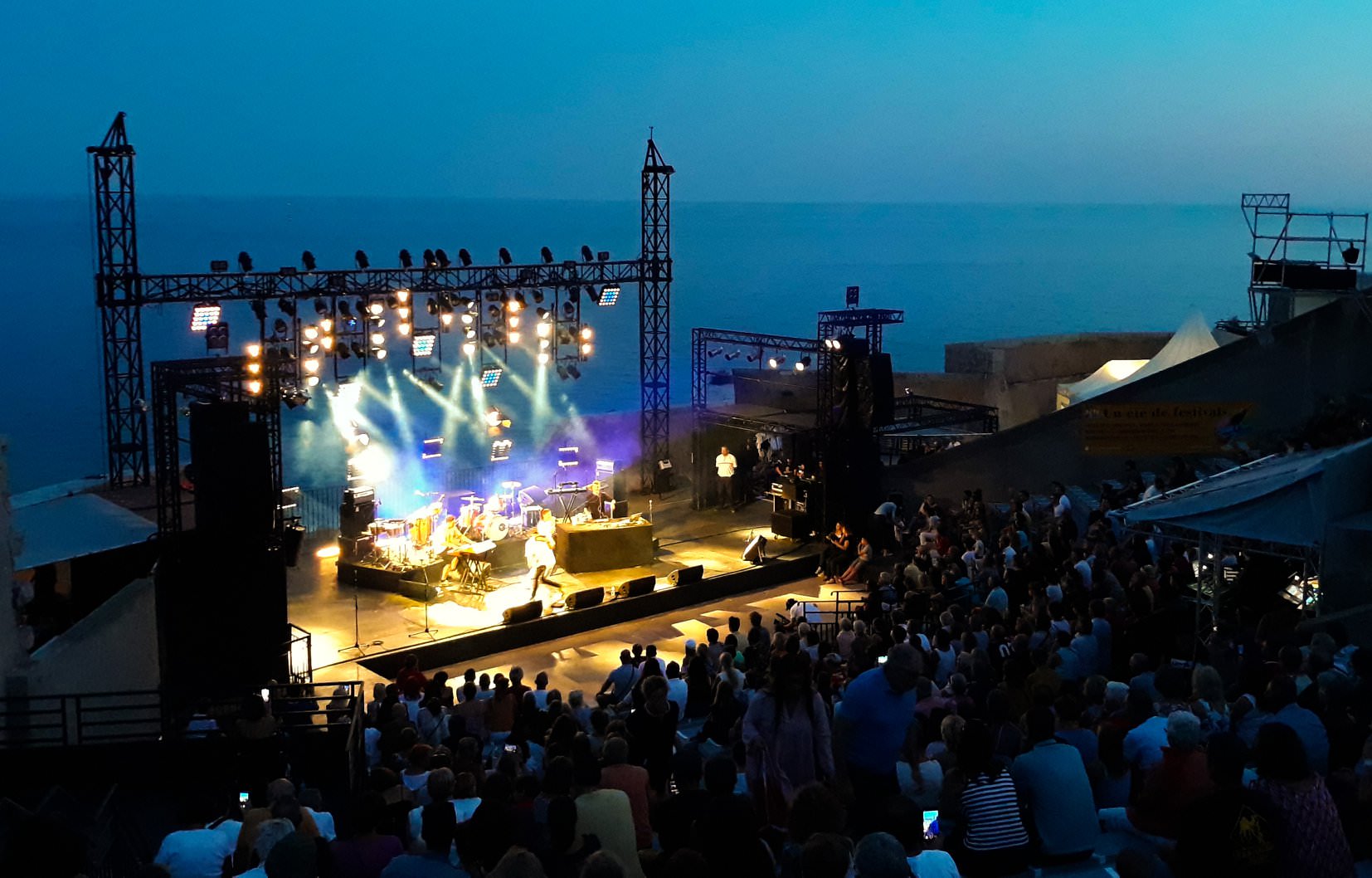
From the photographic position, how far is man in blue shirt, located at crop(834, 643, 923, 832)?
5770 mm

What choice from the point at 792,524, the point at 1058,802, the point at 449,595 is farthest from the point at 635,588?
the point at 1058,802

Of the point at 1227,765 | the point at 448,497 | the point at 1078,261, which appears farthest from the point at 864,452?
the point at 1078,261

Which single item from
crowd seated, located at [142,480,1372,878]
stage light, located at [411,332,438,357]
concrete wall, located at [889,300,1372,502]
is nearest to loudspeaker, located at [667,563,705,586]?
concrete wall, located at [889,300,1372,502]

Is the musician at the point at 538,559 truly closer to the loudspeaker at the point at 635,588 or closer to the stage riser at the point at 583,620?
the stage riser at the point at 583,620

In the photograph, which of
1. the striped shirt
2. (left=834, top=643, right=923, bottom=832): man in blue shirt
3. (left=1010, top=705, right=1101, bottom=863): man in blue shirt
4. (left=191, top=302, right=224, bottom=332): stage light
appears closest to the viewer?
the striped shirt

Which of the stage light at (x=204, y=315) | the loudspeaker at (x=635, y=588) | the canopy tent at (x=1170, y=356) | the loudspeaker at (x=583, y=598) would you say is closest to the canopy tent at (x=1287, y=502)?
the loudspeaker at (x=583, y=598)

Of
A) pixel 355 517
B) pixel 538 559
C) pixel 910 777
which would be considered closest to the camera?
pixel 910 777

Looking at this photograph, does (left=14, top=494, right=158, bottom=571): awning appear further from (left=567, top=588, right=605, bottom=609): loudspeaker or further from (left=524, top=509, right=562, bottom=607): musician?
(left=567, top=588, right=605, bottom=609): loudspeaker

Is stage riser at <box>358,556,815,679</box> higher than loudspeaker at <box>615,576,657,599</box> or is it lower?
lower

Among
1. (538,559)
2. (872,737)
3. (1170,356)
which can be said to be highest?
(1170,356)

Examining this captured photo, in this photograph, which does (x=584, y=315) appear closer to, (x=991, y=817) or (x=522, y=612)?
(x=522, y=612)

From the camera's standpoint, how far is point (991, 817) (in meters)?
4.79

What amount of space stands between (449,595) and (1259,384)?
37.7 ft

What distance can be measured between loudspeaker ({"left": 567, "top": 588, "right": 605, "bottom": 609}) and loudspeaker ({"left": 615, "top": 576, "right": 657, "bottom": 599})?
44 cm
